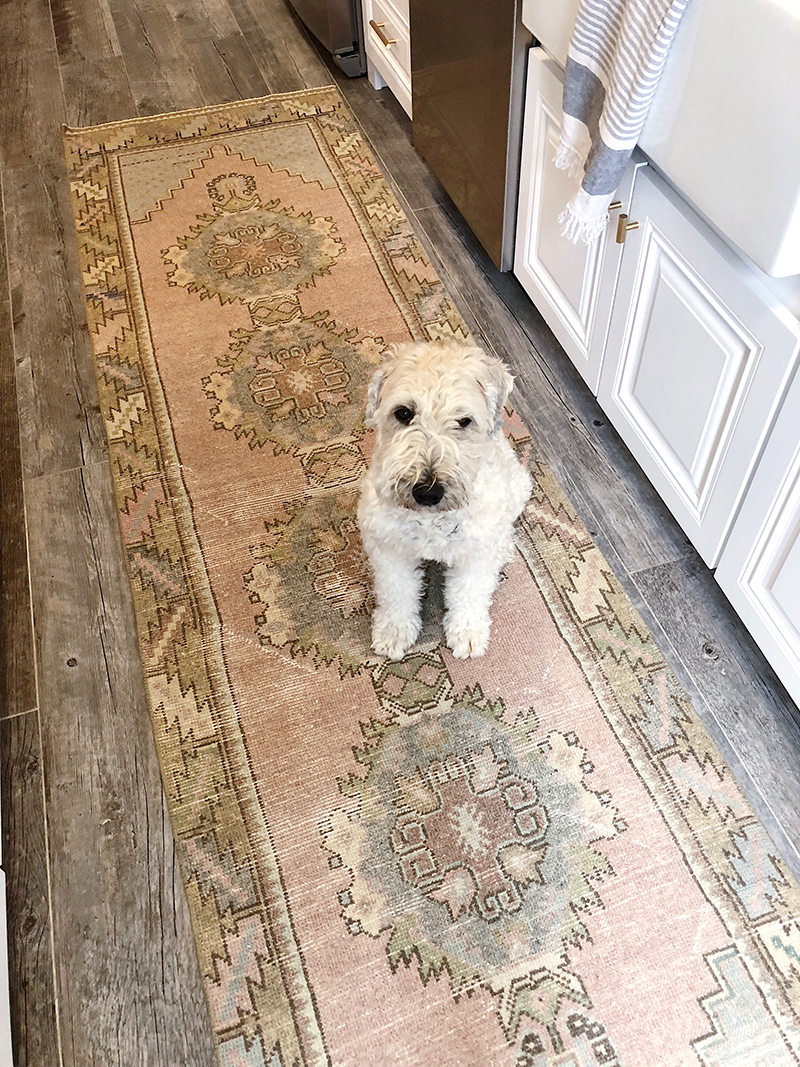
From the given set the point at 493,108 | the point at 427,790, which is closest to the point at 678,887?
the point at 427,790

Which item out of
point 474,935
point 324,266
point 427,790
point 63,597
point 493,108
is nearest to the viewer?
point 474,935

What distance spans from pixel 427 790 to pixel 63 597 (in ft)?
3.20

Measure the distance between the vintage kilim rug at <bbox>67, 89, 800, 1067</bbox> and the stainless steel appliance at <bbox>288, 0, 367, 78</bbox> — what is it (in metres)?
1.45

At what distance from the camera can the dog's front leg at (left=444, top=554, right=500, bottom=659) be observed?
5.76 feet

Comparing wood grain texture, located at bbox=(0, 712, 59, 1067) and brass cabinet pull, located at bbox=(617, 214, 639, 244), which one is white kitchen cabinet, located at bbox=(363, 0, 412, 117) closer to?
brass cabinet pull, located at bbox=(617, 214, 639, 244)

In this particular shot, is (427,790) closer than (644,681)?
Yes

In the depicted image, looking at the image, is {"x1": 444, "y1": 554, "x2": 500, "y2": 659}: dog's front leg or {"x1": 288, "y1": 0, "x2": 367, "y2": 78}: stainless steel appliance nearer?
{"x1": 444, "y1": 554, "x2": 500, "y2": 659}: dog's front leg

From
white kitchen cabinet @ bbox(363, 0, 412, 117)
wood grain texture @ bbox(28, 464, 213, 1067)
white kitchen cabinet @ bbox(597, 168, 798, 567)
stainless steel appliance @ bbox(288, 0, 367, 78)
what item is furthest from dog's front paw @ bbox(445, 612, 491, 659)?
stainless steel appliance @ bbox(288, 0, 367, 78)

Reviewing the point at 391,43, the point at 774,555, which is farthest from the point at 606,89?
the point at 391,43

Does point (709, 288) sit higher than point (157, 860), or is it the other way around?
point (709, 288)

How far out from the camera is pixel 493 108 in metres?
2.14

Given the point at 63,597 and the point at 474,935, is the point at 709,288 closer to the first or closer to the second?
the point at 474,935

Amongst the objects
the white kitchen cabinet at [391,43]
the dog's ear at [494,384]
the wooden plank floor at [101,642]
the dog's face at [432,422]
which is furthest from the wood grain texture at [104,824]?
the white kitchen cabinet at [391,43]

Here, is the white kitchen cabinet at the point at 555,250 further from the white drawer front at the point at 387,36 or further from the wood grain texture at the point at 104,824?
the wood grain texture at the point at 104,824
